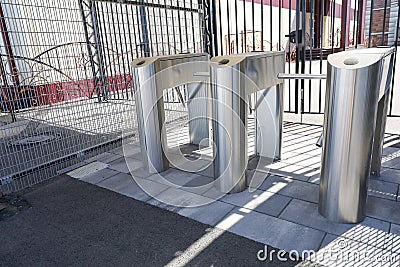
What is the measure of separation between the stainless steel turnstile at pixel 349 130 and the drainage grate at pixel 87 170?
185cm

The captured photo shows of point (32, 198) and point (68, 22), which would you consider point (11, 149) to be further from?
point (68, 22)

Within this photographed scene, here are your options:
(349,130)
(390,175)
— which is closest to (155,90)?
(349,130)

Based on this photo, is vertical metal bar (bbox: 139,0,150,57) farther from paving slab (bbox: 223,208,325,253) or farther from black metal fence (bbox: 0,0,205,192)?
paving slab (bbox: 223,208,325,253)

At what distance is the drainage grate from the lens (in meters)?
2.57

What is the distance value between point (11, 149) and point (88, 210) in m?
1.56

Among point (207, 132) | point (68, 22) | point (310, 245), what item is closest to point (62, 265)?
point (310, 245)

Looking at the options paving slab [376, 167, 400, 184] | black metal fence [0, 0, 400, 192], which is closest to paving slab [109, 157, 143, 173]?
black metal fence [0, 0, 400, 192]

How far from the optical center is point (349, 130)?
1.53 meters

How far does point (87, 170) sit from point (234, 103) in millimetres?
1506

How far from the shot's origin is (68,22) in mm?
3527

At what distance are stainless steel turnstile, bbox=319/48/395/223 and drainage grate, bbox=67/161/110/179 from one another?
72.7 inches

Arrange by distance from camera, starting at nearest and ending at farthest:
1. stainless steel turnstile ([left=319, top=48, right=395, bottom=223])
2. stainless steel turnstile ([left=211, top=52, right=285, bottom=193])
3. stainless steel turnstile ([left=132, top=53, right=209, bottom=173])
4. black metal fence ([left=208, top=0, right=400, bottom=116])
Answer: stainless steel turnstile ([left=319, top=48, right=395, bottom=223]), stainless steel turnstile ([left=211, top=52, right=285, bottom=193]), stainless steel turnstile ([left=132, top=53, right=209, bottom=173]), black metal fence ([left=208, top=0, right=400, bottom=116])

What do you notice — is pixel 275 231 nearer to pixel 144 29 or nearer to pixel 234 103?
pixel 234 103

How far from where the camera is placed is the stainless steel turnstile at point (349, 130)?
4.77 feet
